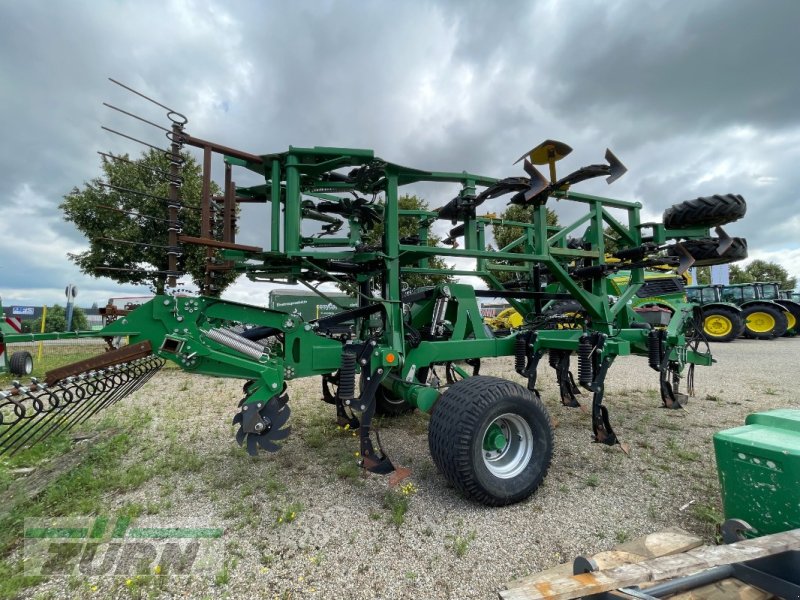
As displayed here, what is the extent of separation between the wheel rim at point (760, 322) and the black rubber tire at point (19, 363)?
23069 mm

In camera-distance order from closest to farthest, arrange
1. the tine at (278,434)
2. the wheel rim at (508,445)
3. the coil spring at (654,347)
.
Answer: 1. the tine at (278,434)
2. the wheel rim at (508,445)
3. the coil spring at (654,347)

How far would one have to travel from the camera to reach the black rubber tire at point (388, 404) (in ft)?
18.4

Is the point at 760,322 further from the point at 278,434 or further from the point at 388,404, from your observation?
the point at 278,434

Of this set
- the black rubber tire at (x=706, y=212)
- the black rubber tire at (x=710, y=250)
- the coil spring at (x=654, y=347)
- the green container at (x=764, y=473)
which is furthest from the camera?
the coil spring at (x=654, y=347)

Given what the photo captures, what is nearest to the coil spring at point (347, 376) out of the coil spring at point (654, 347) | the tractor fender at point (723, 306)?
the coil spring at point (654, 347)

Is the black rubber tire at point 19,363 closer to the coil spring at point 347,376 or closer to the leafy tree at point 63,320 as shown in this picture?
the coil spring at point 347,376

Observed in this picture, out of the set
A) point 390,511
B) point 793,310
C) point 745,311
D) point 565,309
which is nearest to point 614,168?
point 565,309

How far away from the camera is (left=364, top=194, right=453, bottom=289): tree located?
542 cm

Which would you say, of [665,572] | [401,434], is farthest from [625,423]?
[665,572]

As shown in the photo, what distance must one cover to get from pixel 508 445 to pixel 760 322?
18458 millimetres

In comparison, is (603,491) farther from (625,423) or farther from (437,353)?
(625,423)

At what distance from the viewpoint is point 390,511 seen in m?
3.14

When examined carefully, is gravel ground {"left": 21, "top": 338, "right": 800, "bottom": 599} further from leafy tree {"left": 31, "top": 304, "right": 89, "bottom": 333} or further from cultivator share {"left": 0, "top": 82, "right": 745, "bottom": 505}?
leafy tree {"left": 31, "top": 304, "right": 89, "bottom": 333}

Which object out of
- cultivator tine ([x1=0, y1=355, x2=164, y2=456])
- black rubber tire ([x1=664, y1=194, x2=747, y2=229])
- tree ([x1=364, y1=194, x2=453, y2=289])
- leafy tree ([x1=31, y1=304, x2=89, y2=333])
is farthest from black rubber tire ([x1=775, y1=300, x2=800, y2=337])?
leafy tree ([x1=31, y1=304, x2=89, y2=333])
